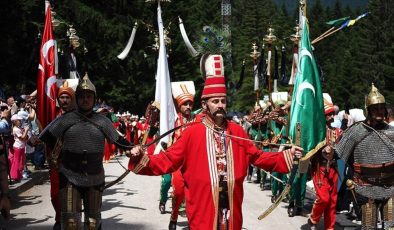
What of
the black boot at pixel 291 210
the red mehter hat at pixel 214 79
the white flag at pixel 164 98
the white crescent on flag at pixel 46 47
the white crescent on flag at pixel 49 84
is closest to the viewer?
the red mehter hat at pixel 214 79

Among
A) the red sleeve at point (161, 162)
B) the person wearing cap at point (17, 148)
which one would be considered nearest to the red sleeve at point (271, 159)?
the red sleeve at point (161, 162)

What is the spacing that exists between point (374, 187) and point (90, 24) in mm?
38811

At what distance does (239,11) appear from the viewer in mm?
103875

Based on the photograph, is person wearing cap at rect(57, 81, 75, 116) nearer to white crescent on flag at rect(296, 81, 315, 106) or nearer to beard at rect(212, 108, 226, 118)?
white crescent on flag at rect(296, 81, 315, 106)

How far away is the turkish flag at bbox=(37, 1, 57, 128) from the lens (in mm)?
9766

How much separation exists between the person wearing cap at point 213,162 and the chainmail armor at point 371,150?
67.6 inches

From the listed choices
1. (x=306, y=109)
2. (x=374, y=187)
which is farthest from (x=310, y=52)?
(x=374, y=187)

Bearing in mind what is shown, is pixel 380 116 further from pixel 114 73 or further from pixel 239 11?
pixel 239 11

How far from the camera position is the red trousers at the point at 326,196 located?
349 inches

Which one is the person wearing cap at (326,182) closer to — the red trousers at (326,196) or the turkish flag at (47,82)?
the red trousers at (326,196)

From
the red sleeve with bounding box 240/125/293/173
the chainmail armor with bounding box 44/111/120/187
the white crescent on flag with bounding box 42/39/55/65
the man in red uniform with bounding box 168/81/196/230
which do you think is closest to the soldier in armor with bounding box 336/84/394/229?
the red sleeve with bounding box 240/125/293/173

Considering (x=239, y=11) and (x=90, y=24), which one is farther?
(x=239, y=11)

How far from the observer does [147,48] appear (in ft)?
164

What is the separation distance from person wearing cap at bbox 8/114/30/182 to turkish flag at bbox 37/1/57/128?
3.83m
